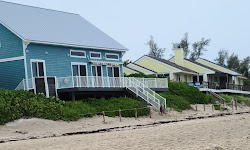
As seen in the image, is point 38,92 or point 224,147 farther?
point 38,92

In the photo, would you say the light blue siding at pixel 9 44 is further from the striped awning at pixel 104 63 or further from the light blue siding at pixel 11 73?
the striped awning at pixel 104 63

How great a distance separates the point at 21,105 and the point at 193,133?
9.37 m

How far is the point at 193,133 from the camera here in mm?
18844

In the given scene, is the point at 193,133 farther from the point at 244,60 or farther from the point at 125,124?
the point at 244,60

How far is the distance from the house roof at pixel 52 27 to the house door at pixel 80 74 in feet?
4.81

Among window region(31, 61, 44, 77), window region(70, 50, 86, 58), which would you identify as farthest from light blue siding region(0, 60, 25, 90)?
window region(70, 50, 86, 58)

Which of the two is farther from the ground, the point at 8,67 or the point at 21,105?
the point at 8,67

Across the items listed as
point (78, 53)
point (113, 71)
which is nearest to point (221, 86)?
point (113, 71)

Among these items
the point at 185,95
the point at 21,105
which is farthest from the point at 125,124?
the point at 185,95

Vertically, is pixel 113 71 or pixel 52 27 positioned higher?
pixel 52 27

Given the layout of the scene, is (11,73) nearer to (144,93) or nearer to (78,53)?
(78,53)

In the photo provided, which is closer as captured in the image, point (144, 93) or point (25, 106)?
point (25, 106)

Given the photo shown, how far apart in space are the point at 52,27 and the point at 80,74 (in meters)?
3.90

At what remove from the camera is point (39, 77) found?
91.4 feet
